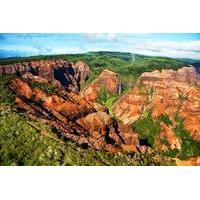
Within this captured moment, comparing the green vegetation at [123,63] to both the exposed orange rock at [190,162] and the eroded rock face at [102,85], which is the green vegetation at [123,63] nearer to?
the eroded rock face at [102,85]

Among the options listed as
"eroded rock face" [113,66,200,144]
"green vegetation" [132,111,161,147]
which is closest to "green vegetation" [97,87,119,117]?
"eroded rock face" [113,66,200,144]

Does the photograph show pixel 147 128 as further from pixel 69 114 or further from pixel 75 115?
pixel 69 114

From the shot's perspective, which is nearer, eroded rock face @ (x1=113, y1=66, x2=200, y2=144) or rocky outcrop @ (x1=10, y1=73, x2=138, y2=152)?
rocky outcrop @ (x1=10, y1=73, x2=138, y2=152)

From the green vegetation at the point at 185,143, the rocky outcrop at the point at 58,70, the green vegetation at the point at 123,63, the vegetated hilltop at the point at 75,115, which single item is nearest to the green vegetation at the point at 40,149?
the vegetated hilltop at the point at 75,115

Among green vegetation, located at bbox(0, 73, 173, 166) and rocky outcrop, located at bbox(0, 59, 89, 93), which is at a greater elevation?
rocky outcrop, located at bbox(0, 59, 89, 93)

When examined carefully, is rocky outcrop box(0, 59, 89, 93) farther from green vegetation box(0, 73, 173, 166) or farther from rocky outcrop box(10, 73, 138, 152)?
green vegetation box(0, 73, 173, 166)

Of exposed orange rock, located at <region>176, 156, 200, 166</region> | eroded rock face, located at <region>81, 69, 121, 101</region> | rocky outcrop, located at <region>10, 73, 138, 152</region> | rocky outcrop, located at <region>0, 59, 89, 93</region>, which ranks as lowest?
exposed orange rock, located at <region>176, 156, 200, 166</region>

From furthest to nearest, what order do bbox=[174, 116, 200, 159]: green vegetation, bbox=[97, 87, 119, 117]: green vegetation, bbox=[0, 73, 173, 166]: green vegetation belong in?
bbox=[97, 87, 119, 117]: green vegetation
bbox=[174, 116, 200, 159]: green vegetation
bbox=[0, 73, 173, 166]: green vegetation
